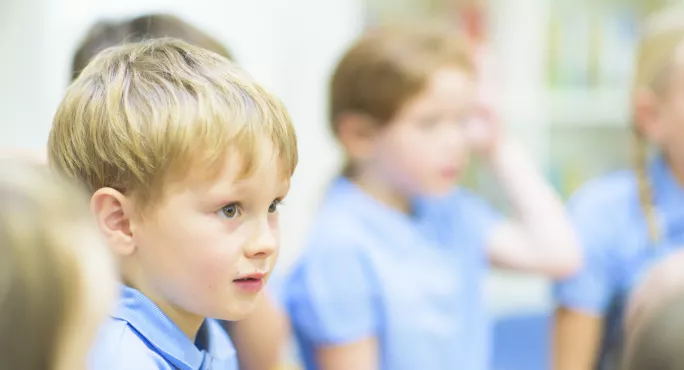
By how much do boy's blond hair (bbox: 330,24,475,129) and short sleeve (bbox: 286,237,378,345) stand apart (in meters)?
0.19

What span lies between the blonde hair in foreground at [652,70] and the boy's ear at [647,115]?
0.03 feet

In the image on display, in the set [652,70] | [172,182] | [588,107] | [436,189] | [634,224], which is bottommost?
[588,107]

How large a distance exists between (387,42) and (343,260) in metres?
0.30

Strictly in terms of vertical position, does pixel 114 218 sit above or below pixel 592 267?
above

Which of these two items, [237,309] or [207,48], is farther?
[207,48]

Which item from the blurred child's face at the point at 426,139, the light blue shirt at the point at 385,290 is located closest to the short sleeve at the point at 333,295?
the light blue shirt at the point at 385,290

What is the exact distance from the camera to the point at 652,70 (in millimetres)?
1240

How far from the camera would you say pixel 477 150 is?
4.52 feet

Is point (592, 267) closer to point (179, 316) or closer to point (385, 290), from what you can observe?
point (385, 290)

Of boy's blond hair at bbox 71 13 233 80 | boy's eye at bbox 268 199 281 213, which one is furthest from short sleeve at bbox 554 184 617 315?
boy's eye at bbox 268 199 281 213

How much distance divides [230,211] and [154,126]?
7 cm

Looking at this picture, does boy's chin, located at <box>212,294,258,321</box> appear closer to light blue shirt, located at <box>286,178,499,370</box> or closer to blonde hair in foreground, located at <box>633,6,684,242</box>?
light blue shirt, located at <box>286,178,499,370</box>

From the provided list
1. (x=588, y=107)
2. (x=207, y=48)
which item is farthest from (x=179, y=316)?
(x=588, y=107)

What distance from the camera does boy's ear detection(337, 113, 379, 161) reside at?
112cm
